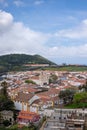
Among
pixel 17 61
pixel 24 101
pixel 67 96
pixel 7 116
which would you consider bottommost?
pixel 7 116

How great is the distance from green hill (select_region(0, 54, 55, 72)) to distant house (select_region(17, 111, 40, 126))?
177 ft

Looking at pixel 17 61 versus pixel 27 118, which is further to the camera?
pixel 17 61

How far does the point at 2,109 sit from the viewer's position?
96.9 ft

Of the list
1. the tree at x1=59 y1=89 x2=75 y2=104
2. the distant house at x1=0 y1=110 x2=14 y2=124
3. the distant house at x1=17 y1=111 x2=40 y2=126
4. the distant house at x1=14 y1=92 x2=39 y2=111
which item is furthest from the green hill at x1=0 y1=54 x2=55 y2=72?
the distant house at x1=17 y1=111 x2=40 y2=126

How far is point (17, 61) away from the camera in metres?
96.9

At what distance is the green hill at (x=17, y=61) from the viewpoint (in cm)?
8649

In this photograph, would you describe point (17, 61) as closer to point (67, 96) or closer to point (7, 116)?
point (67, 96)

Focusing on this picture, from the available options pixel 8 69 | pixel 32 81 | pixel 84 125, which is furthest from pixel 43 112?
pixel 8 69

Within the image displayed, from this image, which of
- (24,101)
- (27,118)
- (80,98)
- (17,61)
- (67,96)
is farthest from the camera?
(17,61)

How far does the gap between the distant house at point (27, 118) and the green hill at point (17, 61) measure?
5384cm

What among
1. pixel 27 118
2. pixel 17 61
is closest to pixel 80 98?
pixel 27 118

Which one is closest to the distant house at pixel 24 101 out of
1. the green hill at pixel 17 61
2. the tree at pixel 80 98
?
the tree at pixel 80 98

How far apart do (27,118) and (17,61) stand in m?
70.7

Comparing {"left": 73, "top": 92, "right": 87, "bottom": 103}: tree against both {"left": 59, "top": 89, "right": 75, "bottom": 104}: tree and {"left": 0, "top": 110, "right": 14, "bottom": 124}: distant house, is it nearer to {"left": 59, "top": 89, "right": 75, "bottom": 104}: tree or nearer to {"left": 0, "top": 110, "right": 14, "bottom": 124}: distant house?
{"left": 59, "top": 89, "right": 75, "bottom": 104}: tree
